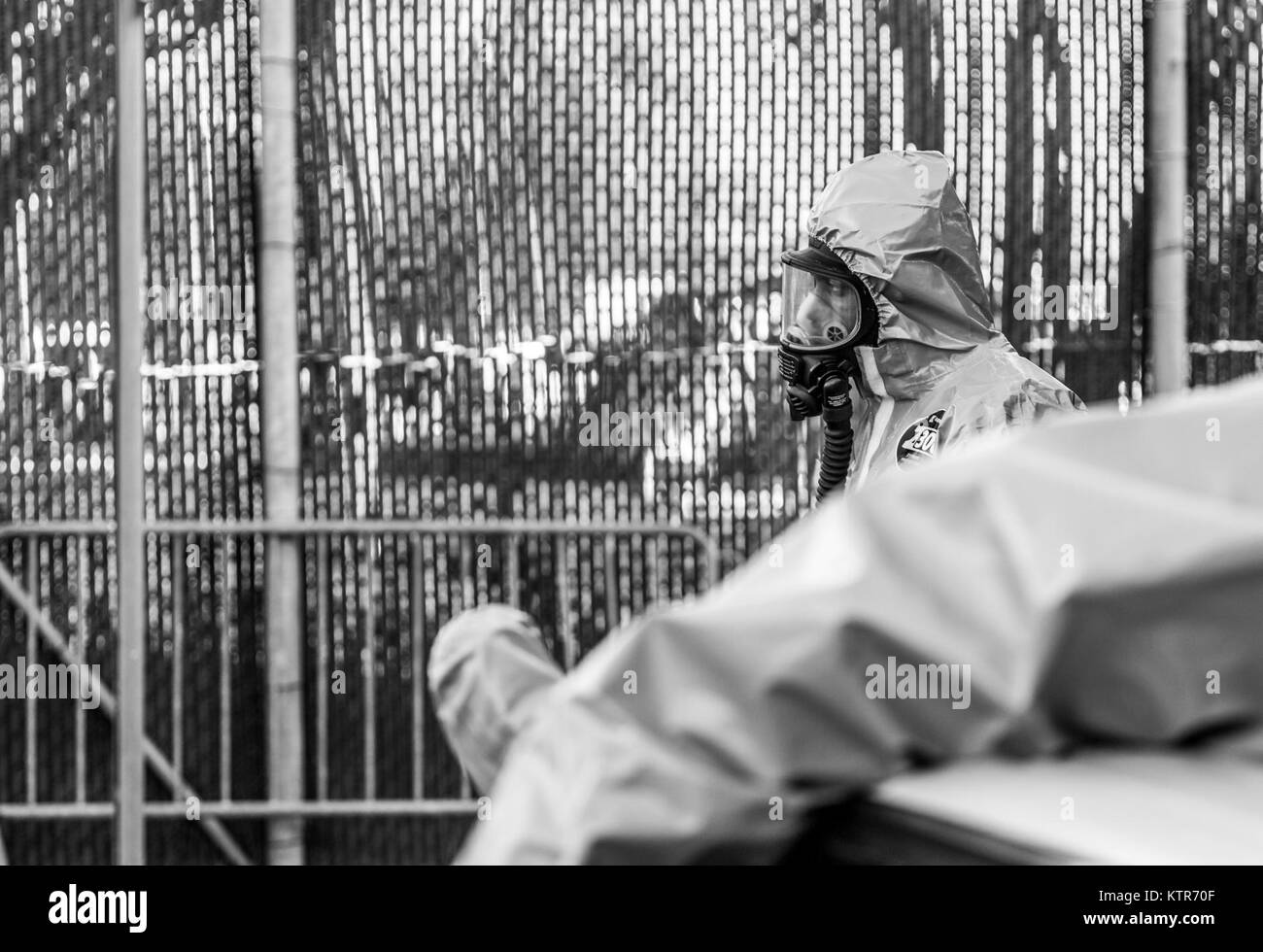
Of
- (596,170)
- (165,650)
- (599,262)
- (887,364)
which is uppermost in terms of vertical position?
(596,170)

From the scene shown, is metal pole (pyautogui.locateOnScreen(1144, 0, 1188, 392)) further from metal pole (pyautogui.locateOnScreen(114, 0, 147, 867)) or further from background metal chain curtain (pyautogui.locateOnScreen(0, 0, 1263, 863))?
metal pole (pyautogui.locateOnScreen(114, 0, 147, 867))

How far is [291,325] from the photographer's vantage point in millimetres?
4195

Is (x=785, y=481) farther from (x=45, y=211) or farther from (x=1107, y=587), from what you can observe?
(x=1107, y=587)

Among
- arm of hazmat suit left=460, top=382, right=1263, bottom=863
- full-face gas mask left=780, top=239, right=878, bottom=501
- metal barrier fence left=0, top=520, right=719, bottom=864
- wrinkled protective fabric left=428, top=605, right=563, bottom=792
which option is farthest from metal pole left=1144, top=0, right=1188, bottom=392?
arm of hazmat suit left=460, top=382, right=1263, bottom=863

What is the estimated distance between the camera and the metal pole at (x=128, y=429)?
83.7 inches

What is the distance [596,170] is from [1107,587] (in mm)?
3728

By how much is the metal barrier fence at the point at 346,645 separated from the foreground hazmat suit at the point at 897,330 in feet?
2.68

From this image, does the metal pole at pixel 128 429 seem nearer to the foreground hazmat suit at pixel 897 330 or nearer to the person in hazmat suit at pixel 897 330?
the person in hazmat suit at pixel 897 330

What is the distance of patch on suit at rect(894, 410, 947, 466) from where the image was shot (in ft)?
10.3

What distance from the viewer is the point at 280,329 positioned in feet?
13.7

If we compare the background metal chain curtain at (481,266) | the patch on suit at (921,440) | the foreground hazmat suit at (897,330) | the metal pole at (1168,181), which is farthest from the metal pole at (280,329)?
the metal pole at (1168,181)

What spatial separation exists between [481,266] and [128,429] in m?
2.27

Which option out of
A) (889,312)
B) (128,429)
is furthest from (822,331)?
(128,429)
